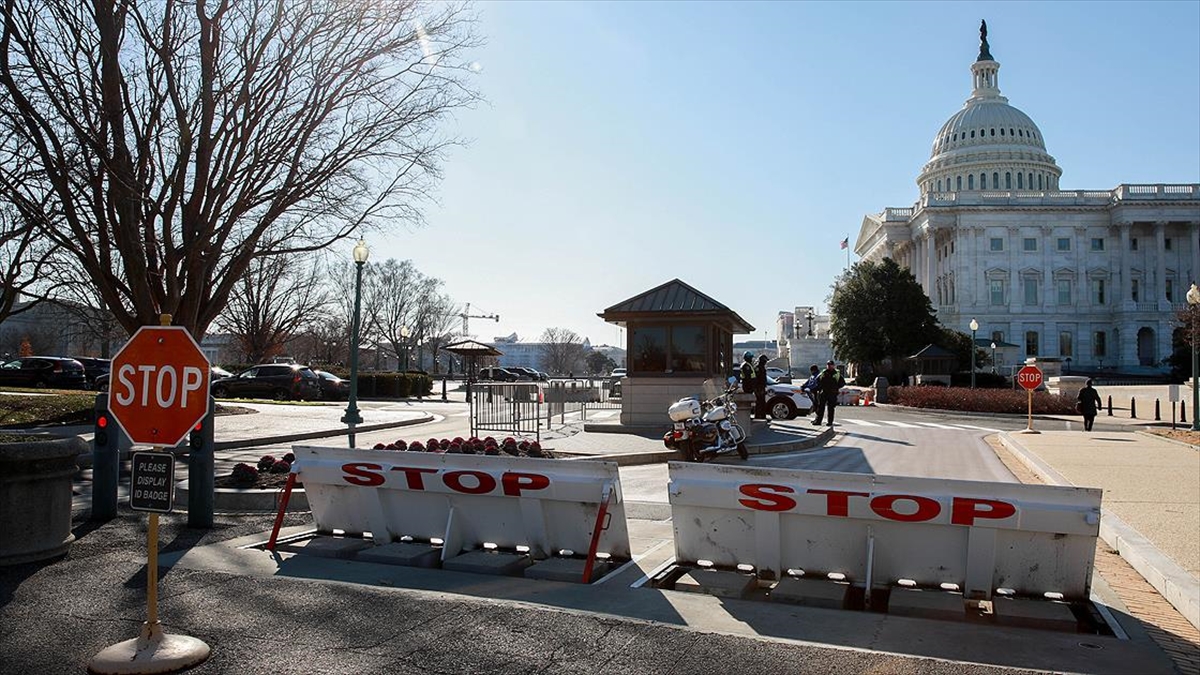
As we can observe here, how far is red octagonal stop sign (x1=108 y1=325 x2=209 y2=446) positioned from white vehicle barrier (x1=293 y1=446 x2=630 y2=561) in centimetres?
288

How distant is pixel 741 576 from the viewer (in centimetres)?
734

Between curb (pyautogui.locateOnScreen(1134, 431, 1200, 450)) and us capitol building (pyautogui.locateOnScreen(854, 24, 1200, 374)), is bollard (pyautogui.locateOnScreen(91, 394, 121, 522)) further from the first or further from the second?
us capitol building (pyautogui.locateOnScreen(854, 24, 1200, 374))

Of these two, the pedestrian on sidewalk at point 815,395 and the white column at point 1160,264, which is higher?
the white column at point 1160,264

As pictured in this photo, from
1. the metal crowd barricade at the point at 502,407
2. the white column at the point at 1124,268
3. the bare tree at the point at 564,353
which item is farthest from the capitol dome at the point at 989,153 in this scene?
Result: the metal crowd barricade at the point at 502,407

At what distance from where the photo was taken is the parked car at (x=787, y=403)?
92.6ft

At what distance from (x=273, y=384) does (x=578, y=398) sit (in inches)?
631

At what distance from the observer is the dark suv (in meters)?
39.4

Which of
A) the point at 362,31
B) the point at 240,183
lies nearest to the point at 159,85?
the point at 240,183

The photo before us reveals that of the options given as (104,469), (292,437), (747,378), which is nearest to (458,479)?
(104,469)

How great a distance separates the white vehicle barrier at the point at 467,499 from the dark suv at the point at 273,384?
1266 inches

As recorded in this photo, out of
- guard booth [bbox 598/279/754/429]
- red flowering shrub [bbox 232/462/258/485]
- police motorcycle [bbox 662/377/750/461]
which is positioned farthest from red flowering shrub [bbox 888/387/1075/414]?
red flowering shrub [bbox 232/462/258/485]

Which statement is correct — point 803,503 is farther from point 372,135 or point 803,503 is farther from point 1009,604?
point 372,135

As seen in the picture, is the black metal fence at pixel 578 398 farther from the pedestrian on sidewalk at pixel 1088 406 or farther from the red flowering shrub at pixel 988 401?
the pedestrian on sidewalk at pixel 1088 406

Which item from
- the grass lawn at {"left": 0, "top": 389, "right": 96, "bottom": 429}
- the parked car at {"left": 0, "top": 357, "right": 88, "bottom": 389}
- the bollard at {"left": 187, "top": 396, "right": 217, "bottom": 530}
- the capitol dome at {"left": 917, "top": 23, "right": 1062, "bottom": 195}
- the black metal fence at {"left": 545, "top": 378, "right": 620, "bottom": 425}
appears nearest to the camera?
the bollard at {"left": 187, "top": 396, "right": 217, "bottom": 530}
